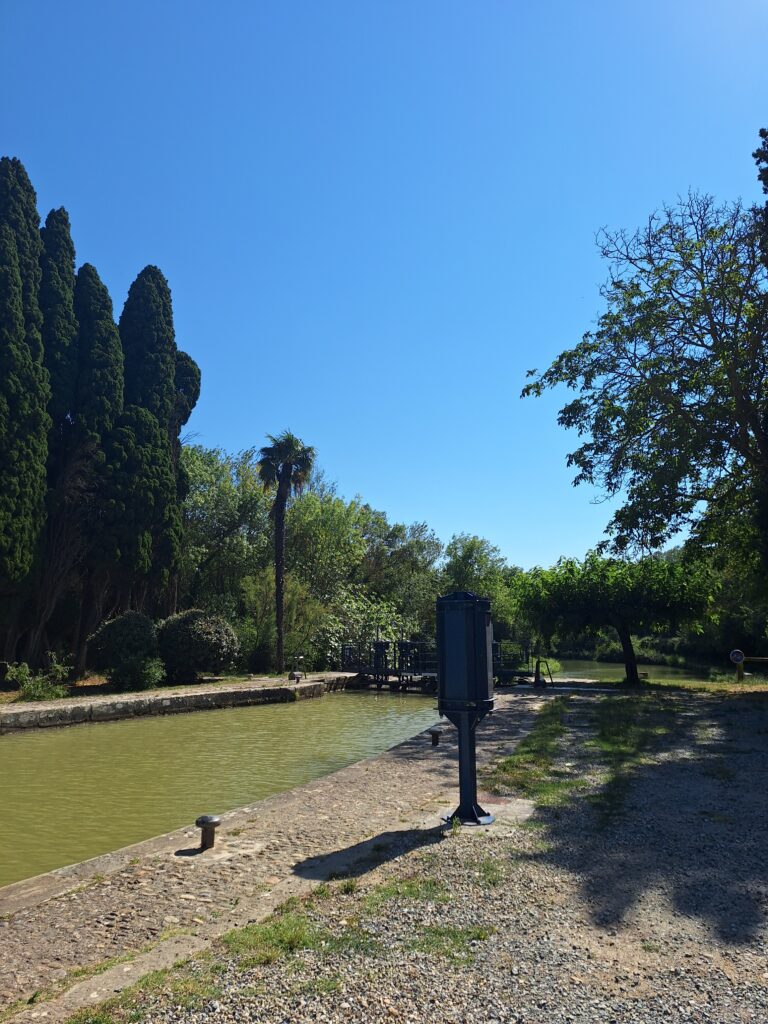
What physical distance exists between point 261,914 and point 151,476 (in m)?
23.3

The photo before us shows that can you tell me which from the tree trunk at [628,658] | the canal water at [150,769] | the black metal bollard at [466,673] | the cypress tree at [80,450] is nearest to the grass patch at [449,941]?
the black metal bollard at [466,673]

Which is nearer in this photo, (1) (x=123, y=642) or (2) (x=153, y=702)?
(2) (x=153, y=702)

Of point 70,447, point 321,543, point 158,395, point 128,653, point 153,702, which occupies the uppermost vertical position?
point 158,395

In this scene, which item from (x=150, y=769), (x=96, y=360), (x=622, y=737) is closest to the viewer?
(x=150, y=769)

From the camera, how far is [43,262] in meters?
24.9

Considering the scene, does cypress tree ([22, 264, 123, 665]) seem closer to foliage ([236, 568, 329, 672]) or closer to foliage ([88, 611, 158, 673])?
foliage ([88, 611, 158, 673])

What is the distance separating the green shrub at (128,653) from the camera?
20.7 meters

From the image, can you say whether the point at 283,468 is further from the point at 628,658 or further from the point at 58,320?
the point at 628,658

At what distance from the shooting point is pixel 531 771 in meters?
8.43

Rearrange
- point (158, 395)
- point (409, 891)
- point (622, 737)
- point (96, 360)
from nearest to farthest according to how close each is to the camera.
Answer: point (409, 891) → point (622, 737) → point (96, 360) → point (158, 395)

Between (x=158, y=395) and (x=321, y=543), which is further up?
(x=158, y=395)

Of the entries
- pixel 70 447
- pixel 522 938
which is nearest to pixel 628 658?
pixel 70 447

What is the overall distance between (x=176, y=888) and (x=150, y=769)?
645 cm

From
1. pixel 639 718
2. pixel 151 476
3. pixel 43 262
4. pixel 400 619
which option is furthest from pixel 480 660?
pixel 400 619
